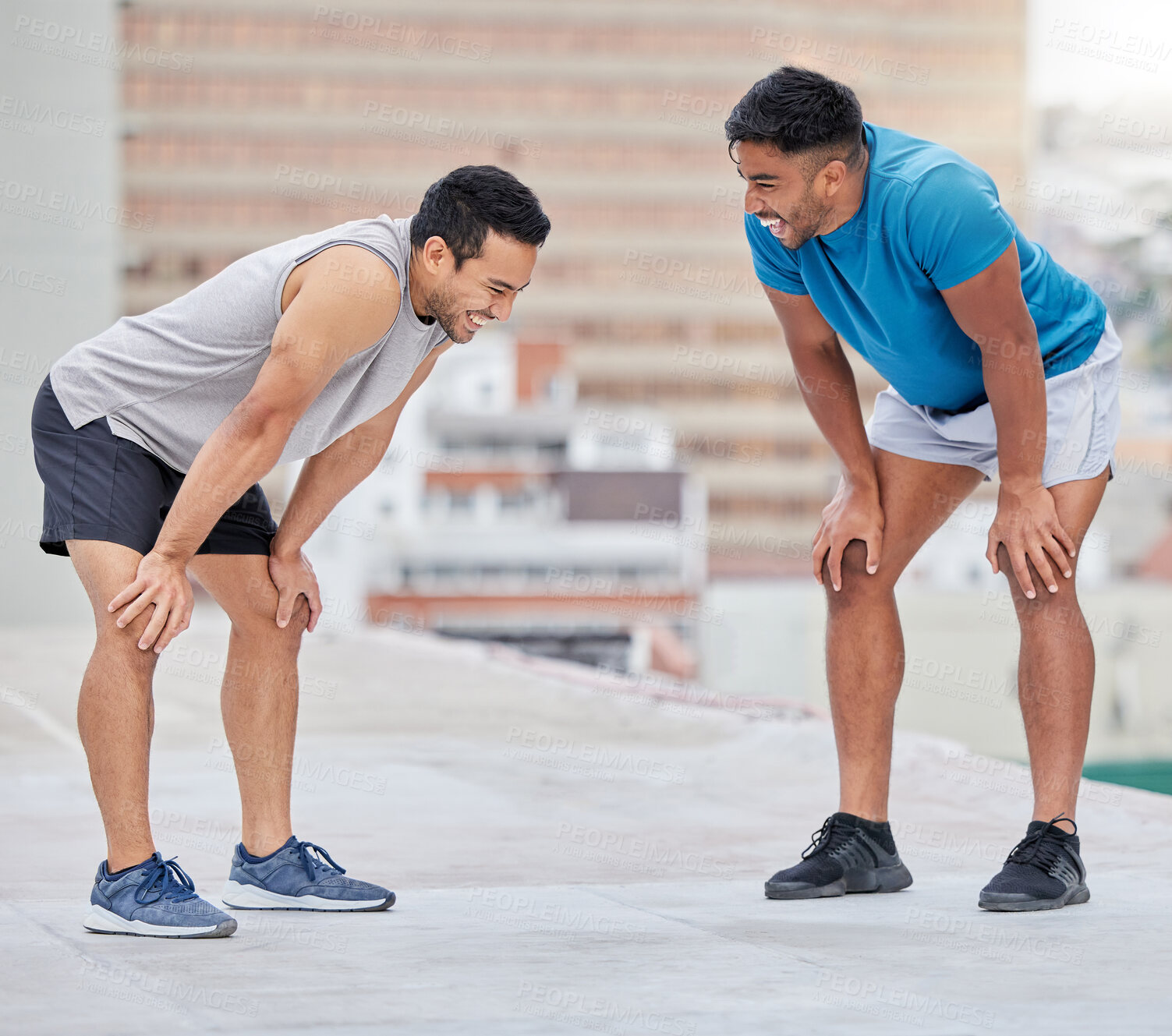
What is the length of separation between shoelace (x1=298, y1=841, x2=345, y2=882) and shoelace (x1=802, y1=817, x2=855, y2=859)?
80cm

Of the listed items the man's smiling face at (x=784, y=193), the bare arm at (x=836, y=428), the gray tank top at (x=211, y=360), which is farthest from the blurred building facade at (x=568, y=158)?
the gray tank top at (x=211, y=360)

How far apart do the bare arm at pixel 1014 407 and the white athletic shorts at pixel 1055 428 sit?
7 centimetres

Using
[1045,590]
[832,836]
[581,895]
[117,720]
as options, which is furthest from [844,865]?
[117,720]

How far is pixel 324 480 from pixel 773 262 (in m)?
0.87

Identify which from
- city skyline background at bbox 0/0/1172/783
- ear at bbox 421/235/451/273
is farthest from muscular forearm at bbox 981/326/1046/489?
city skyline background at bbox 0/0/1172/783

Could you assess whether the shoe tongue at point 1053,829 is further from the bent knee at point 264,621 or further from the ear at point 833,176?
the bent knee at point 264,621

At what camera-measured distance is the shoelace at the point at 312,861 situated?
256cm

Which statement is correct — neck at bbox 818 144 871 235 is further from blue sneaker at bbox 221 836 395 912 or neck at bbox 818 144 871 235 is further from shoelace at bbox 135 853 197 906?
shoelace at bbox 135 853 197 906

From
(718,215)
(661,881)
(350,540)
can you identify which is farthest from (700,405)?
(661,881)

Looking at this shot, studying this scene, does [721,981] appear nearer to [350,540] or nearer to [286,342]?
[286,342]

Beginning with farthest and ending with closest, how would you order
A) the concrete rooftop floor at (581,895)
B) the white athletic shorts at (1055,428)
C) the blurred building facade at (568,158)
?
the blurred building facade at (568,158) → the white athletic shorts at (1055,428) → the concrete rooftop floor at (581,895)

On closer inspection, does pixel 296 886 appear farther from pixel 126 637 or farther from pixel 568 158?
pixel 568 158

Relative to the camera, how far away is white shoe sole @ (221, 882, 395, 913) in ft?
8.21

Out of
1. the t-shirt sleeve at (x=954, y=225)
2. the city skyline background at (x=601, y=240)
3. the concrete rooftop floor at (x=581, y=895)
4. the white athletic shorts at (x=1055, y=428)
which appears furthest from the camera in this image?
the city skyline background at (x=601, y=240)
